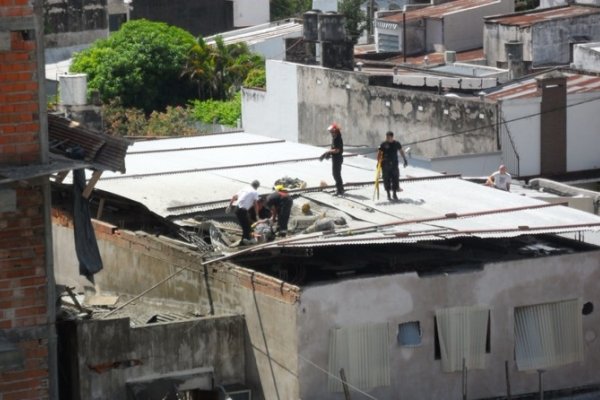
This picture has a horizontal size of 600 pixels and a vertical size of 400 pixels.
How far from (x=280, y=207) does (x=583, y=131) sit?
61.4ft

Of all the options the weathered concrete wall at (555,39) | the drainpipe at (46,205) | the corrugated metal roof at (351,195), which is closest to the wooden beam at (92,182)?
the drainpipe at (46,205)

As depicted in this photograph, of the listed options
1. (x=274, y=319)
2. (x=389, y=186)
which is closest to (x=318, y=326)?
(x=274, y=319)

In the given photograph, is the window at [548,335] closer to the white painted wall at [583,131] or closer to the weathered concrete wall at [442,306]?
the weathered concrete wall at [442,306]

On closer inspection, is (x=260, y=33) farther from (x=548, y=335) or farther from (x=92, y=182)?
(x=92, y=182)

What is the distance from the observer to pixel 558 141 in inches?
1847

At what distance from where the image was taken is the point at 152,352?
28.1m

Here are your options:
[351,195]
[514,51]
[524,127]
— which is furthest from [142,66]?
[351,195]

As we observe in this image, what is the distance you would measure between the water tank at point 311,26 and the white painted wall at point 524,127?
40.2ft

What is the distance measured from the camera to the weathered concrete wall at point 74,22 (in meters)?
77.3

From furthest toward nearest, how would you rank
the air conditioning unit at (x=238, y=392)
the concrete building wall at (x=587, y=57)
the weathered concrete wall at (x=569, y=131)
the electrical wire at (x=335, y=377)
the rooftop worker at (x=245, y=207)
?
the concrete building wall at (x=587, y=57) < the weathered concrete wall at (x=569, y=131) < the rooftop worker at (x=245, y=207) < the air conditioning unit at (x=238, y=392) < the electrical wire at (x=335, y=377)

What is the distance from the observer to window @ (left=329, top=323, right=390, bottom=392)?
28.2 m

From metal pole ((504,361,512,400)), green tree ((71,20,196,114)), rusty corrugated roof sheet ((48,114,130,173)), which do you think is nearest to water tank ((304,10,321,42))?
green tree ((71,20,196,114))

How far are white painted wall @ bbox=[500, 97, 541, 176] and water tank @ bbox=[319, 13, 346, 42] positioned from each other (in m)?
10.1

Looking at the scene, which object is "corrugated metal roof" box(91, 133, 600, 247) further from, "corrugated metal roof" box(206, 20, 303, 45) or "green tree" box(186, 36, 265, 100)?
"corrugated metal roof" box(206, 20, 303, 45)
